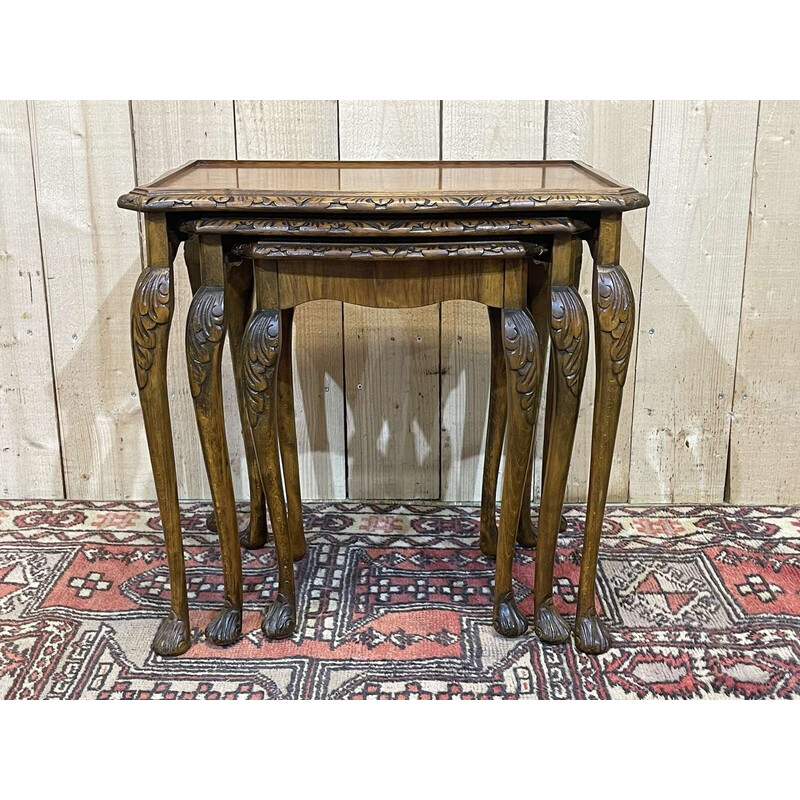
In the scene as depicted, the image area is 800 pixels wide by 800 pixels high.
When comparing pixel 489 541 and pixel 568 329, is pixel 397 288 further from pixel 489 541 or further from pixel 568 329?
pixel 489 541

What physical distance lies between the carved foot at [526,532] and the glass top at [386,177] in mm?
663

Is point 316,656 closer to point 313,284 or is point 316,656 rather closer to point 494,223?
point 313,284

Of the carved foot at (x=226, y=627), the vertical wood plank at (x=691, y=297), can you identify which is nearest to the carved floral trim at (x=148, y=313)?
the carved foot at (x=226, y=627)

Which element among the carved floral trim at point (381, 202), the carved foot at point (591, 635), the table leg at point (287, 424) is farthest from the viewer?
the table leg at point (287, 424)

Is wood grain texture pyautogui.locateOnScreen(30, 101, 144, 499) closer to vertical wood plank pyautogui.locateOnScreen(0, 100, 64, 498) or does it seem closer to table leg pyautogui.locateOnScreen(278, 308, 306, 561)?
vertical wood plank pyautogui.locateOnScreen(0, 100, 64, 498)

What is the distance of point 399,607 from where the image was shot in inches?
68.7

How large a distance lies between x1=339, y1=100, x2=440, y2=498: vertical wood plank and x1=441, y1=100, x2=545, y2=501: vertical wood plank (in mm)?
24

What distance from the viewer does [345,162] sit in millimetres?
1827

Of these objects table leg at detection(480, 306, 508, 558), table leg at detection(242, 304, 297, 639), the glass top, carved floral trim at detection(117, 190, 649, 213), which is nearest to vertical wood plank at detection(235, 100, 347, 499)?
the glass top

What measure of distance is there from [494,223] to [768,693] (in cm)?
83

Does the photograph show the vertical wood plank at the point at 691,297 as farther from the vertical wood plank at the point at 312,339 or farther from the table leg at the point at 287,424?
the table leg at the point at 287,424

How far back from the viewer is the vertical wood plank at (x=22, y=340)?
1969mm

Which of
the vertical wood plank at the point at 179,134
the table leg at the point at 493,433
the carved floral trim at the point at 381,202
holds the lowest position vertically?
the table leg at the point at 493,433

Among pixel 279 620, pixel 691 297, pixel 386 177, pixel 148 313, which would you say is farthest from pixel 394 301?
pixel 691 297
